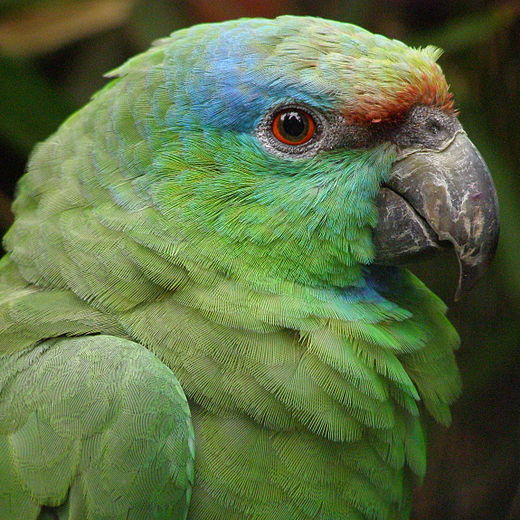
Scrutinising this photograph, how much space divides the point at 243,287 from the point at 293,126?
0.39 m

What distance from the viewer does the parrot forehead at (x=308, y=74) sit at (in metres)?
1.64

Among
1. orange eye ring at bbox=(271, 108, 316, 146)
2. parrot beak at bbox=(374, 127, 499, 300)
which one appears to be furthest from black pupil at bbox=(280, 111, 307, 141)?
parrot beak at bbox=(374, 127, 499, 300)

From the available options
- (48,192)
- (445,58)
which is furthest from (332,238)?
(445,58)

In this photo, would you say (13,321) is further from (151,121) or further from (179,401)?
(151,121)

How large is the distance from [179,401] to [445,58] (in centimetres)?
183

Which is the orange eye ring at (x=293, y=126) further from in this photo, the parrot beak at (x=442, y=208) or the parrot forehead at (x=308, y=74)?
the parrot beak at (x=442, y=208)

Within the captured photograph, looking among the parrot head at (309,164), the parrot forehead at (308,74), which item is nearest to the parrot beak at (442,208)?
the parrot head at (309,164)

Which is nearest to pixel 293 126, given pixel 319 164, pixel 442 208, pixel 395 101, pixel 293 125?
pixel 293 125

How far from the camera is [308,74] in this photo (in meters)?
1.65

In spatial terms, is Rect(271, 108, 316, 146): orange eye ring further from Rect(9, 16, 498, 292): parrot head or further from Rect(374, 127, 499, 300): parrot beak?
Rect(374, 127, 499, 300): parrot beak

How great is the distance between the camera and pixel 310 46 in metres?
1.68

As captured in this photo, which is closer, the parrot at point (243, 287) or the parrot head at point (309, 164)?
the parrot at point (243, 287)

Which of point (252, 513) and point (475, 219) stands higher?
point (475, 219)

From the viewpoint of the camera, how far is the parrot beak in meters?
1.61
